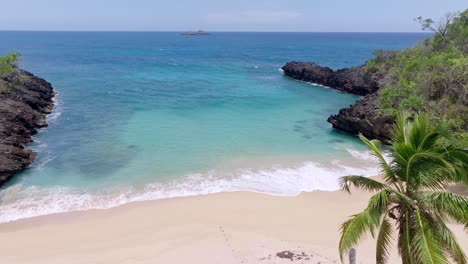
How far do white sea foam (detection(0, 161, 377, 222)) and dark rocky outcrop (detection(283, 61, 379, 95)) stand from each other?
30.2 m

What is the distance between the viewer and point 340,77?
5344 cm

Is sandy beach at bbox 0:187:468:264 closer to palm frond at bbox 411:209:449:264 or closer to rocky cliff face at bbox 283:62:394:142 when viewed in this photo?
palm frond at bbox 411:209:449:264

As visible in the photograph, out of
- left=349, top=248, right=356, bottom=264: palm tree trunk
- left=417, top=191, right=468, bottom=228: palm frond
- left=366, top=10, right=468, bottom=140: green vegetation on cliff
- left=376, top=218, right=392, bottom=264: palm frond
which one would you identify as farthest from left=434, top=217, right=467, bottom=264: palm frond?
left=366, top=10, right=468, bottom=140: green vegetation on cliff

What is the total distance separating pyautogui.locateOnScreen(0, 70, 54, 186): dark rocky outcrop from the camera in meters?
21.2

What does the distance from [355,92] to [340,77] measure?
14.2 feet

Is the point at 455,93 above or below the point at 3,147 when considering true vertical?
above

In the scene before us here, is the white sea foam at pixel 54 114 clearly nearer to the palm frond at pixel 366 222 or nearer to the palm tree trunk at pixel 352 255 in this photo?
the palm tree trunk at pixel 352 255

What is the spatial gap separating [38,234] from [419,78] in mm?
24654

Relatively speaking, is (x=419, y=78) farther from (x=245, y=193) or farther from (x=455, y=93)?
(x=245, y=193)

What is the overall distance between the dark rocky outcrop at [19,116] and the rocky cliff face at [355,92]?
2347cm

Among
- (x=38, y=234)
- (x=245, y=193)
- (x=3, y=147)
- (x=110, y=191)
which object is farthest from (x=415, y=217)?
(x=3, y=147)

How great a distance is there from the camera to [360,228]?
749 cm

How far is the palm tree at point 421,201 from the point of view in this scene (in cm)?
709

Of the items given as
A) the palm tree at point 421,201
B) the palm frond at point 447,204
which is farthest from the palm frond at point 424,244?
the palm frond at point 447,204
